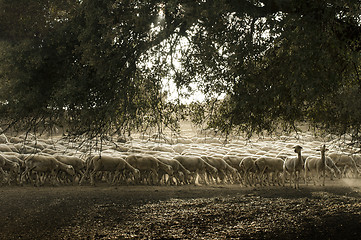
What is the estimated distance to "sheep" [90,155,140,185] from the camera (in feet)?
46.0

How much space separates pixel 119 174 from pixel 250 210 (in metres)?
7.61

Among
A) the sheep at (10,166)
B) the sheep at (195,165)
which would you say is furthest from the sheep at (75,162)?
the sheep at (195,165)

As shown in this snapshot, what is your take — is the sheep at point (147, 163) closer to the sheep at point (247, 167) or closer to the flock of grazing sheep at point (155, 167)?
the flock of grazing sheep at point (155, 167)

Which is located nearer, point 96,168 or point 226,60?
point 226,60

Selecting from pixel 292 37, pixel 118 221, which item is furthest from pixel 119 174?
pixel 292 37

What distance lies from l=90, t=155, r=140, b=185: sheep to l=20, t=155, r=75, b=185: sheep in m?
0.87

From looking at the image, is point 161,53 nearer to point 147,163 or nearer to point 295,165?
point 147,163

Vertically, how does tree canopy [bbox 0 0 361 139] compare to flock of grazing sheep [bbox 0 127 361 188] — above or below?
above

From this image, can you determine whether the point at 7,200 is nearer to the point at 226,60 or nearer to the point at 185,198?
the point at 185,198

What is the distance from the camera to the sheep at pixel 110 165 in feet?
46.0

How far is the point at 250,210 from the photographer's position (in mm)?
9594

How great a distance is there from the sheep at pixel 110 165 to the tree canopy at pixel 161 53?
287 inches

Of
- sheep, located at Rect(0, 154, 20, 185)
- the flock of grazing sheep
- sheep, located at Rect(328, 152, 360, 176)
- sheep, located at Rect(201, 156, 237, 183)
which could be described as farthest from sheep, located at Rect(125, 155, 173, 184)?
sheep, located at Rect(328, 152, 360, 176)

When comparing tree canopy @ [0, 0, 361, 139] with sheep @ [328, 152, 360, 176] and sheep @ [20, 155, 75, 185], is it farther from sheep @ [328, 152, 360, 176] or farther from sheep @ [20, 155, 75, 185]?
sheep @ [328, 152, 360, 176]
